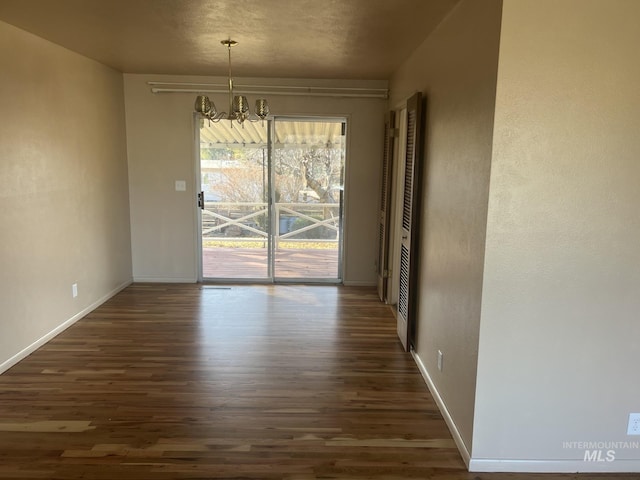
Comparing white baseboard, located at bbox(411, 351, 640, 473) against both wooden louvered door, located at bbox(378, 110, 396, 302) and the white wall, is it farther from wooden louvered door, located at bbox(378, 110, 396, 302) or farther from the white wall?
wooden louvered door, located at bbox(378, 110, 396, 302)

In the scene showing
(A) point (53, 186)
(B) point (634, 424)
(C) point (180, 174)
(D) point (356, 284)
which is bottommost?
(D) point (356, 284)

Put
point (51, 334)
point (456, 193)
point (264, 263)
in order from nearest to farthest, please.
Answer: point (456, 193), point (51, 334), point (264, 263)

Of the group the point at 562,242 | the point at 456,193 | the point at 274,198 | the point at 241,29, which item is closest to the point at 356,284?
the point at 274,198

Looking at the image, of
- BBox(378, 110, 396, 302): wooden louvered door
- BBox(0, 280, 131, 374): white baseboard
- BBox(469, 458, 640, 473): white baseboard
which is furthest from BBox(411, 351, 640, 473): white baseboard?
BBox(0, 280, 131, 374): white baseboard

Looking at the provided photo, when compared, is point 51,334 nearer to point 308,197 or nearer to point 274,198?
point 274,198

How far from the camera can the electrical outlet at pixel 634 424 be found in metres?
2.30

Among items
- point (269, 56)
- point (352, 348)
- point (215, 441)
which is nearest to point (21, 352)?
point (215, 441)

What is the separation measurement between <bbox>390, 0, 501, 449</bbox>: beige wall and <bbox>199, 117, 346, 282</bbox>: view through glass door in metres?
2.36

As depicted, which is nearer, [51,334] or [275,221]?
[51,334]

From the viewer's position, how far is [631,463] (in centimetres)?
235

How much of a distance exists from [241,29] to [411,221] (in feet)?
6.19

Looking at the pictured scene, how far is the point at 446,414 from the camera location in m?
2.77

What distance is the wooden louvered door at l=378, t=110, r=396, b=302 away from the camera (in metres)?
4.93

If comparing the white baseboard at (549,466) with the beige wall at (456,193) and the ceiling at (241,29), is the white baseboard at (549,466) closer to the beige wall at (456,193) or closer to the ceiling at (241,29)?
the beige wall at (456,193)
